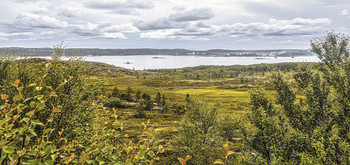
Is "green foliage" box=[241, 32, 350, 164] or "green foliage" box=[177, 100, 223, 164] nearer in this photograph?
"green foliage" box=[241, 32, 350, 164]

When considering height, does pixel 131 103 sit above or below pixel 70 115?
below

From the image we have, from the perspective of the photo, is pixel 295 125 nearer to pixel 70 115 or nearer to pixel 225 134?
pixel 70 115

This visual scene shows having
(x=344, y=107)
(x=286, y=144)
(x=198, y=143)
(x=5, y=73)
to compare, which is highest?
(x=5, y=73)

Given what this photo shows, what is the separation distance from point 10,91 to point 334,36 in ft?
207

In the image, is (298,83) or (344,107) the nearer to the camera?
(344,107)

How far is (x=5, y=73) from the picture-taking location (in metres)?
22.0

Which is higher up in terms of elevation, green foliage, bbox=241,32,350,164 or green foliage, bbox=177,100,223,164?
green foliage, bbox=241,32,350,164

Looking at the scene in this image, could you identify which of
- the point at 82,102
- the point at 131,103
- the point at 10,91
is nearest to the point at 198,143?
the point at 82,102

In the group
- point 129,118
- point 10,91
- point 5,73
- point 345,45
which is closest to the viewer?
point 10,91

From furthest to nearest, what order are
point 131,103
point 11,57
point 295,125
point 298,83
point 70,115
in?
point 131,103 < point 298,83 < point 295,125 < point 11,57 < point 70,115

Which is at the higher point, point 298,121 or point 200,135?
point 298,121

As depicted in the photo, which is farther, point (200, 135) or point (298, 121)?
point (200, 135)

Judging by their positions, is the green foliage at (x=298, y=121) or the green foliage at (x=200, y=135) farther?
the green foliage at (x=200, y=135)

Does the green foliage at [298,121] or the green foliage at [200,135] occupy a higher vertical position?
the green foliage at [298,121]
